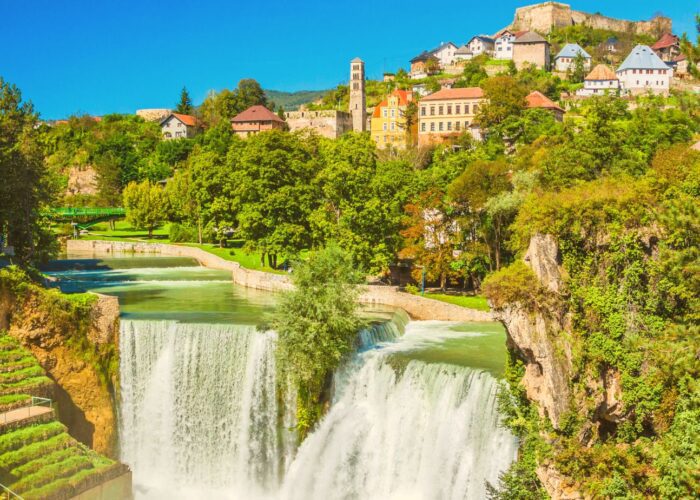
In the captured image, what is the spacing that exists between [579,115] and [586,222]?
5869 cm

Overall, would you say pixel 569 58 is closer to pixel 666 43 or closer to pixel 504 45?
pixel 504 45

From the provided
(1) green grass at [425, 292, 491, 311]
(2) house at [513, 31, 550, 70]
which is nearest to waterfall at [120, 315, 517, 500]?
(1) green grass at [425, 292, 491, 311]

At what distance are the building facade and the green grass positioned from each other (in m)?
61.2

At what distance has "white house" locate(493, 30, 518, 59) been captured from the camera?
113438 millimetres

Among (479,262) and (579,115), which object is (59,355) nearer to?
(479,262)

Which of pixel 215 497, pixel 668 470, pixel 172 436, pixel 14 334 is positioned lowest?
pixel 215 497

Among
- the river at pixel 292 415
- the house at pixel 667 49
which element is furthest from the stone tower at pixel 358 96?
the river at pixel 292 415

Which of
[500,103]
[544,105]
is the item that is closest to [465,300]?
[500,103]

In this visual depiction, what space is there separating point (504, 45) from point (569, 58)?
1274 cm

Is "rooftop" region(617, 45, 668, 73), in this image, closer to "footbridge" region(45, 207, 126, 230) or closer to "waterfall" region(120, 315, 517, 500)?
"footbridge" region(45, 207, 126, 230)

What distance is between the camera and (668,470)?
17.2 metres

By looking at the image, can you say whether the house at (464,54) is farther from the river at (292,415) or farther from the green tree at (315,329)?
the green tree at (315,329)

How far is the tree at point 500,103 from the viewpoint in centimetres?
6575

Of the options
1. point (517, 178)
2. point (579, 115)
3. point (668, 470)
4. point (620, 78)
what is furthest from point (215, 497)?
point (620, 78)
